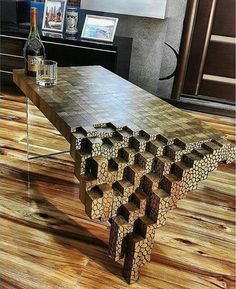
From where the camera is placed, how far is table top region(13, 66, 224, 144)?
4.29 ft

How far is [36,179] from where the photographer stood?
79.8 inches

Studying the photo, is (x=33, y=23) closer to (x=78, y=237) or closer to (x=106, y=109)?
(x=106, y=109)

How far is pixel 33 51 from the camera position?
193 centimetres

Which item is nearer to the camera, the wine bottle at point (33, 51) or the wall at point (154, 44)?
the wine bottle at point (33, 51)

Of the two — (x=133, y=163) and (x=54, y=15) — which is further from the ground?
(x=54, y=15)

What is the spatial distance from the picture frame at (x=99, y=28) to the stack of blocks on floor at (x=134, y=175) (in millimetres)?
2111

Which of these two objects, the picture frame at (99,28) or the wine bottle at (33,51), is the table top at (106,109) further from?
the picture frame at (99,28)

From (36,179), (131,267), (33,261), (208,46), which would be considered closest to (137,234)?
(131,267)

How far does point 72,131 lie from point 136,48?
8.15 ft

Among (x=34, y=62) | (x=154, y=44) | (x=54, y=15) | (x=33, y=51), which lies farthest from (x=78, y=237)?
(x=54, y=15)

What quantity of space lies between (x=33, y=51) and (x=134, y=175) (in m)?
1.15

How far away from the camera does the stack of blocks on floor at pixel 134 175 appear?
45.3 inches

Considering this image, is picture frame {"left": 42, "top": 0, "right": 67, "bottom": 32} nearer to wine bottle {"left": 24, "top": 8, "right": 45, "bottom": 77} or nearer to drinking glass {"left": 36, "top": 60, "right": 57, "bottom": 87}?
wine bottle {"left": 24, "top": 8, "right": 45, "bottom": 77}

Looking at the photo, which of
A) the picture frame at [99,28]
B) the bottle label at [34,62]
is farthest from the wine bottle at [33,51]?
the picture frame at [99,28]
